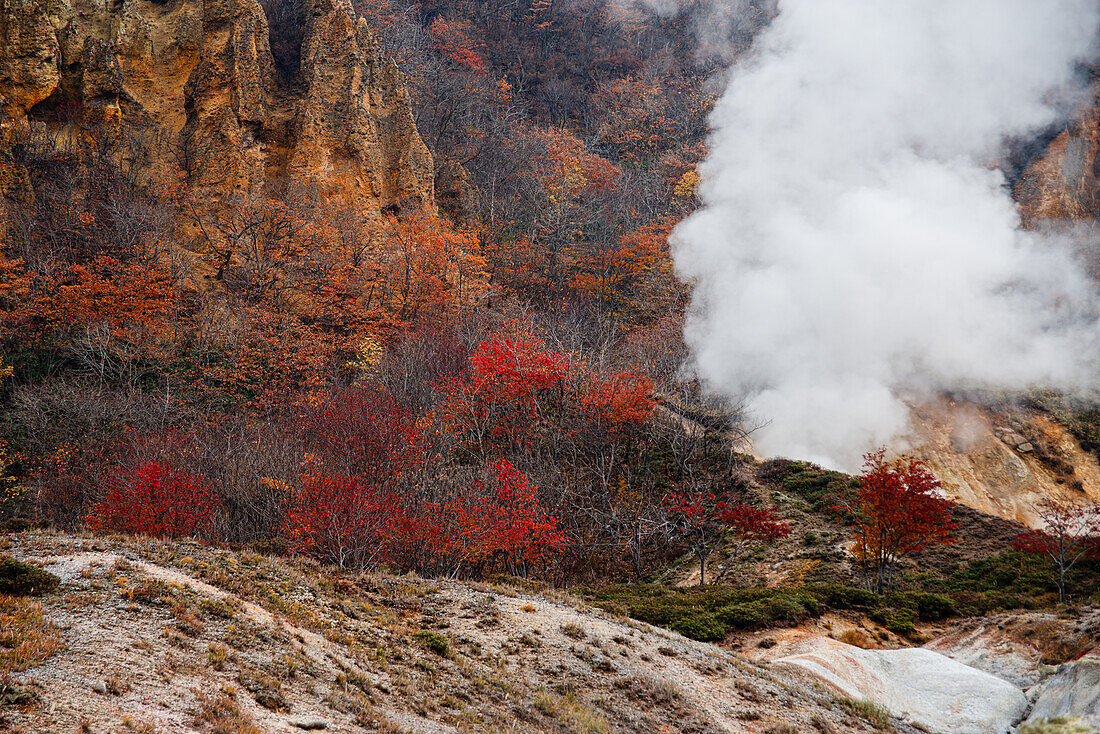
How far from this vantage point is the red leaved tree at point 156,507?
1308 centimetres

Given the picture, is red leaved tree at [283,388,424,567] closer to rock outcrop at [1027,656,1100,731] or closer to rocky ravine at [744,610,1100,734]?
rocky ravine at [744,610,1100,734]

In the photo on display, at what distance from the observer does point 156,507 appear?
1331 cm


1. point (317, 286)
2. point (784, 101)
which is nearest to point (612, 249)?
point (784, 101)

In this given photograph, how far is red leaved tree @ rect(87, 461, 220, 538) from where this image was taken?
13.1 meters

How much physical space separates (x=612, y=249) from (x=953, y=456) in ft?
70.2

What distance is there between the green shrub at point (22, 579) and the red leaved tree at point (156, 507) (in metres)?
7.52

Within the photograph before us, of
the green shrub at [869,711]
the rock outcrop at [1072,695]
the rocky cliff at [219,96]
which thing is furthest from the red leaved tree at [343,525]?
the rocky cliff at [219,96]

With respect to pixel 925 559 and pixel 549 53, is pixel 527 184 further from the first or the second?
pixel 925 559

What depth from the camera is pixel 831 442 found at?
21.1 m

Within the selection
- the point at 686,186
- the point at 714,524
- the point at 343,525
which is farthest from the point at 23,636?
the point at 686,186

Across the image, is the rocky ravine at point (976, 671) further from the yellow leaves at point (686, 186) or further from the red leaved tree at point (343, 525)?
the yellow leaves at point (686, 186)

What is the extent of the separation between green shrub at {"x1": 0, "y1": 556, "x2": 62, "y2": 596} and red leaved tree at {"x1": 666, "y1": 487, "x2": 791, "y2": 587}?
13584mm

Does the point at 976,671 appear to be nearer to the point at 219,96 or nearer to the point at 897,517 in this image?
the point at 897,517

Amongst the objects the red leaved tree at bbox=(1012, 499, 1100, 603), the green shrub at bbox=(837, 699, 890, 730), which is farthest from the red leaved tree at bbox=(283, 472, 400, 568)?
the red leaved tree at bbox=(1012, 499, 1100, 603)
